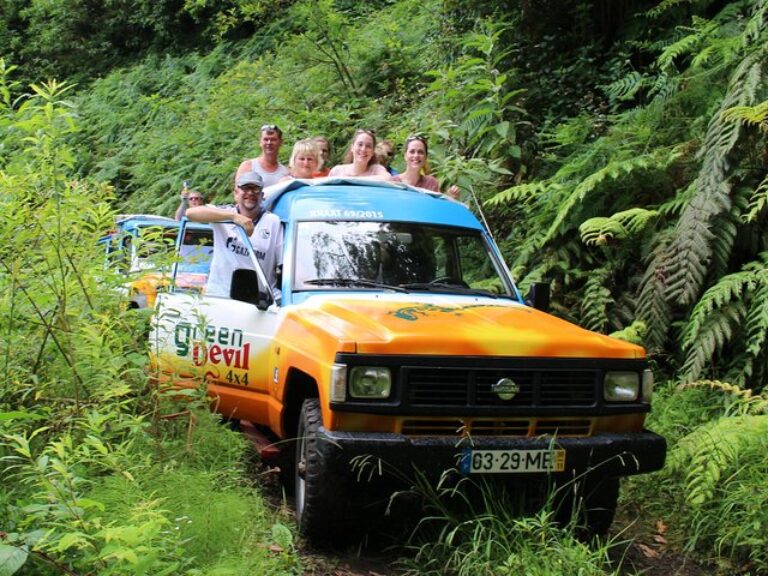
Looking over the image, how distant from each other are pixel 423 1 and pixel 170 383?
1272 centimetres

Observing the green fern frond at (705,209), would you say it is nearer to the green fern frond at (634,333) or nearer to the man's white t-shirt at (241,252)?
the green fern frond at (634,333)

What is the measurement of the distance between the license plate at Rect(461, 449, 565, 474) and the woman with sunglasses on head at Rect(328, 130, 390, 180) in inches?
147

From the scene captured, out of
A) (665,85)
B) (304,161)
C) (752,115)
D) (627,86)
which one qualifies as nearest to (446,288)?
(304,161)

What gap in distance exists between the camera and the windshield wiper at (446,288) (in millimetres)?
5652

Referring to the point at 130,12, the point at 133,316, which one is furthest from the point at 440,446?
the point at 130,12

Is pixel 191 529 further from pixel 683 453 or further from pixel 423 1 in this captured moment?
pixel 423 1

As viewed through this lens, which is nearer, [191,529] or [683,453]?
[191,529]

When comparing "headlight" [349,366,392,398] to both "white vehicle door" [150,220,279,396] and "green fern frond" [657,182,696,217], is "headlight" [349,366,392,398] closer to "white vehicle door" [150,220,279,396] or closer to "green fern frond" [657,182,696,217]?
"white vehicle door" [150,220,279,396]

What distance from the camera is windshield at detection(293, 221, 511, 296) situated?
562 cm

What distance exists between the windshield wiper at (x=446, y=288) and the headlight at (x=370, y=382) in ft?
4.59

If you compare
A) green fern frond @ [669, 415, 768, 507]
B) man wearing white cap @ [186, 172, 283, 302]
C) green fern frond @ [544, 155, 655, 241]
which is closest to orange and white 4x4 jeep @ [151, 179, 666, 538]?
man wearing white cap @ [186, 172, 283, 302]

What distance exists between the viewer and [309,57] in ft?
50.8

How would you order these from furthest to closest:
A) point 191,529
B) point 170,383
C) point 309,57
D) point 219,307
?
point 309,57, point 219,307, point 170,383, point 191,529

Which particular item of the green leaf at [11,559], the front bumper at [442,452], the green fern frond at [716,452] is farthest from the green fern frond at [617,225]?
the green leaf at [11,559]
